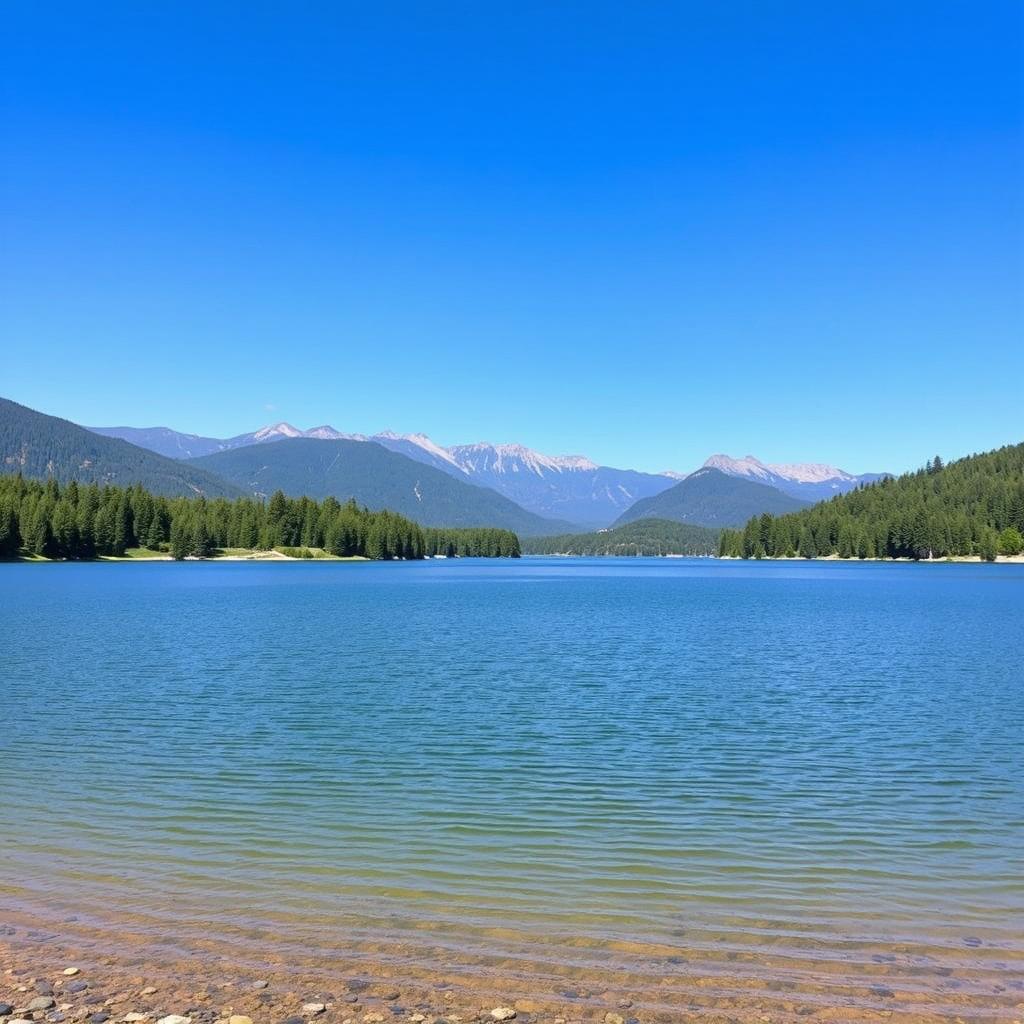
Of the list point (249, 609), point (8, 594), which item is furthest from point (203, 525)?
point (249, 609)

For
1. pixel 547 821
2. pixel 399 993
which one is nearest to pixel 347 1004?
pixel 399 993

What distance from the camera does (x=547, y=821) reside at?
51.4 ft

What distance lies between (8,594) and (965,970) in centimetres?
8919

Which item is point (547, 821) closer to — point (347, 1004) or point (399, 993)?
point (399, 993)

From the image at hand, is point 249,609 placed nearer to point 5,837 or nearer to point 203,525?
point 5,837

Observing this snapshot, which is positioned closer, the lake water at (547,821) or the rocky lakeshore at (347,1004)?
the rocky lakeshore at (347,1004)

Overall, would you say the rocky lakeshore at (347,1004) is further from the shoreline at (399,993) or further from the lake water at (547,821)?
the lake water at (547,821)

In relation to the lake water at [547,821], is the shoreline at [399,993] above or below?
above

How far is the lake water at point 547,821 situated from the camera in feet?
33.5

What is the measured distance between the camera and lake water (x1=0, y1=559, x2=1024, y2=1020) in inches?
402

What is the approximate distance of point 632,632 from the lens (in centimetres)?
5388

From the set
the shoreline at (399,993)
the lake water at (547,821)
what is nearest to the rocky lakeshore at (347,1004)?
the shoreline at (399,993)

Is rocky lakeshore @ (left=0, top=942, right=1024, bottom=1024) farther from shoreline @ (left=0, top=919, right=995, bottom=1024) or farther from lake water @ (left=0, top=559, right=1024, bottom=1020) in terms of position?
lake water @ (left=0, top=559, right=1024, bottom=1020)

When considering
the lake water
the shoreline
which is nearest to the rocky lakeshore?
the shoreline
